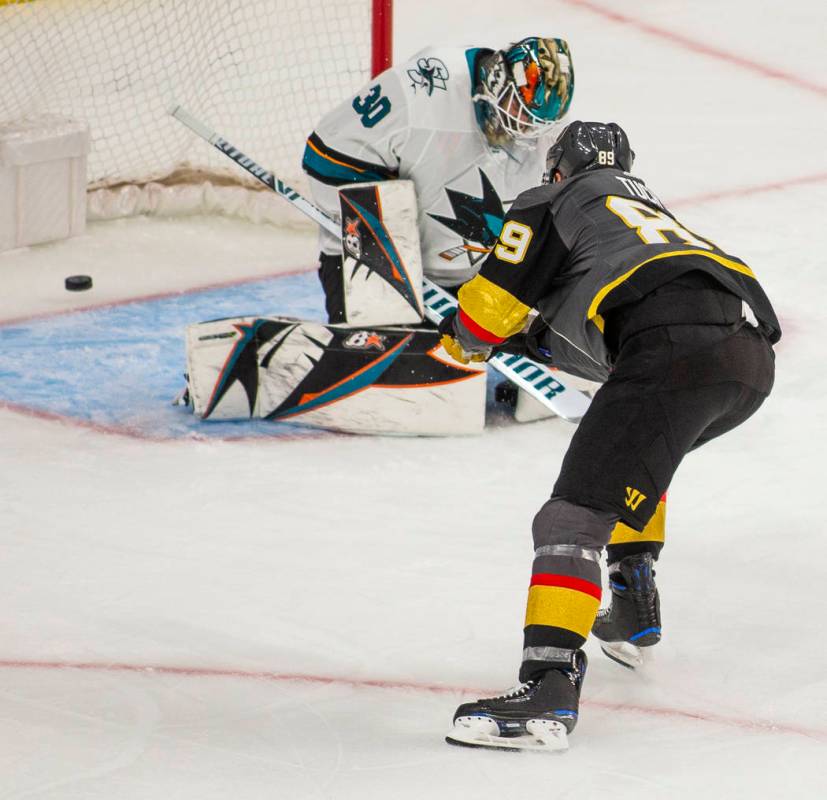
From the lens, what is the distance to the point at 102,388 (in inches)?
158

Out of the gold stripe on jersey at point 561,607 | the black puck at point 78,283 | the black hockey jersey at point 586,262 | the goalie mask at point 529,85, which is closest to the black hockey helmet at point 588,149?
the black hockey jersey at point 586,262

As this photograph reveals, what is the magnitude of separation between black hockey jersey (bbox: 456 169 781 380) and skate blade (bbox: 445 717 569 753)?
57 cm

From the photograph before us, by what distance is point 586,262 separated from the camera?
238 cm

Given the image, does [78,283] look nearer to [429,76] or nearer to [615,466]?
Answer: [429,76]

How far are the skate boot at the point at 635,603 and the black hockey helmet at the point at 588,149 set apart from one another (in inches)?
25.7

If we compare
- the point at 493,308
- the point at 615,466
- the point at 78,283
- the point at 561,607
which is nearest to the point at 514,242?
the point at 493,308

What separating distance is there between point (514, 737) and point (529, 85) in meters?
1.74

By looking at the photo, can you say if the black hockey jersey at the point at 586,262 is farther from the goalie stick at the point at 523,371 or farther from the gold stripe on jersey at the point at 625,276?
the goalie stick at the point at 523,371

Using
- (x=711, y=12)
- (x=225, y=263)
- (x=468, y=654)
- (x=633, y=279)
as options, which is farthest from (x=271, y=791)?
(x=711, y=12)

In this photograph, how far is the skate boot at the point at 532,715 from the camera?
7.61 feet

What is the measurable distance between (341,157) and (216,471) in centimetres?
90

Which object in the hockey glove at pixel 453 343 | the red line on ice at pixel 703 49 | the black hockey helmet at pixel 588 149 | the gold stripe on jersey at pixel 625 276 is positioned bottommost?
the red line on ice at pixel 703 49

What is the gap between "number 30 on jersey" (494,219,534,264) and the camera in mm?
2393

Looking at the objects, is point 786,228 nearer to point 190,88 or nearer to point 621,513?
point 190,88
